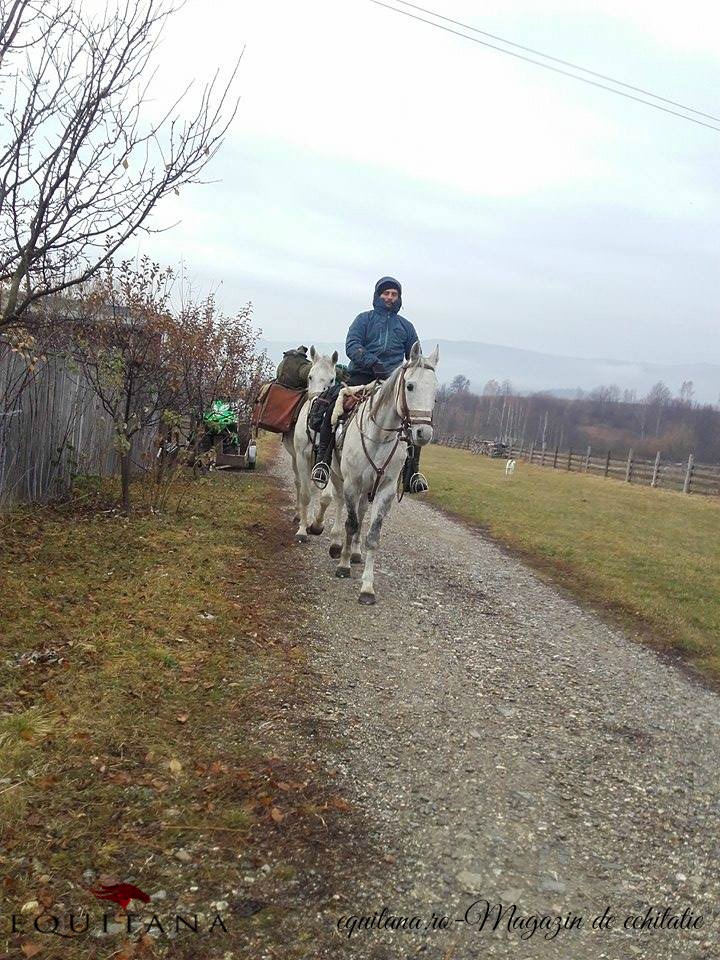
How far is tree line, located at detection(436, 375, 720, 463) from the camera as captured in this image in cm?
10262

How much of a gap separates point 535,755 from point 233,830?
2.14m

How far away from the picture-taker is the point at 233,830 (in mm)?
3385

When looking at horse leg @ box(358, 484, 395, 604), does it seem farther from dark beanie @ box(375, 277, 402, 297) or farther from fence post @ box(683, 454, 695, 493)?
fence post @ box(683, 454, 695, 493)

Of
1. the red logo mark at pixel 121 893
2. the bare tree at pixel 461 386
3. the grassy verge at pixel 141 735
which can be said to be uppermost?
the bare tree at pixel 461 386

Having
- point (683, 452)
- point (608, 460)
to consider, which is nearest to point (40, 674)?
point (608, 460)

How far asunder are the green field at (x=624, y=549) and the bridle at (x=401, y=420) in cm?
361

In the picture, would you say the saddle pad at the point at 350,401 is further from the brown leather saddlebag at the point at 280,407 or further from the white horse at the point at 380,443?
the brown leather saddlebag at the point at 280,407

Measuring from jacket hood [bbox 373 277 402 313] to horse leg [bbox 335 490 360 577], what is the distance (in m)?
2.36

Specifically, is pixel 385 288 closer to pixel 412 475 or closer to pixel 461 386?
pixel 412 475

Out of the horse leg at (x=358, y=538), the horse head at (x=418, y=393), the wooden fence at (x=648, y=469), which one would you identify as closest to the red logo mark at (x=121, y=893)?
the horse head at (x=418, y=393)

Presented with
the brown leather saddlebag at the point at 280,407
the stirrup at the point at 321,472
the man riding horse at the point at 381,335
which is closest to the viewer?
the man riding horse at the point at 381,335

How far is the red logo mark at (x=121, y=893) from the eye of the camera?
113 inches

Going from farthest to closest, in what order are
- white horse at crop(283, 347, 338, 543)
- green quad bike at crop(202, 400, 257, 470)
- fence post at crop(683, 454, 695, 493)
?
fence post at crop(683, 454, 695, 493) < green quad bike at crop(202, 400, 257, 470) < white horse at crop(283, 347, 338, 543)

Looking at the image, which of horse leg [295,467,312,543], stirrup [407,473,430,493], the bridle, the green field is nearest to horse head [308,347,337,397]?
horse leg [295,467,312,543]
